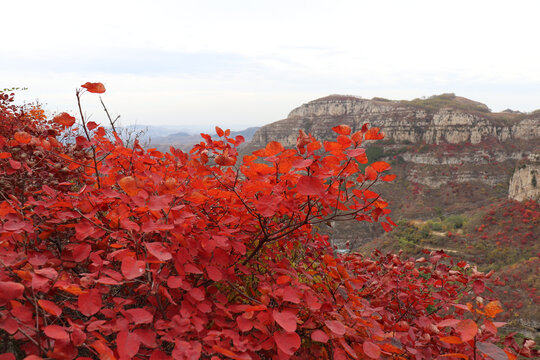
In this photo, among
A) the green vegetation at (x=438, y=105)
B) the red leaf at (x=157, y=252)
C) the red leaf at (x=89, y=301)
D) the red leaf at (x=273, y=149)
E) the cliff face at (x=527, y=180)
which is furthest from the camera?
the green vegetation at (x=438, y=105)

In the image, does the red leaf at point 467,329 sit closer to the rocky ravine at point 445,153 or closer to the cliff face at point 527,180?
the rocky ravine at point 445,153

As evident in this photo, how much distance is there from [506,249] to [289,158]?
49213 mm

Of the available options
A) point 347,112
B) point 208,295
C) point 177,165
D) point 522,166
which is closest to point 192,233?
point 208,295

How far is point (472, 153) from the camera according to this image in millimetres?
75938

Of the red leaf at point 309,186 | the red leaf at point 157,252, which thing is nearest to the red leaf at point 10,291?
the red leaf at point 157,252

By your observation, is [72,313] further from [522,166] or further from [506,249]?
[522,166]

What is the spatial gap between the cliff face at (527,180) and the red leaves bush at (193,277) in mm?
58675

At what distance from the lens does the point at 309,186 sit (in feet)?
4.62

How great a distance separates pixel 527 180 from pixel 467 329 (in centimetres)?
6096

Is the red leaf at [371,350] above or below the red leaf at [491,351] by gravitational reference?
above

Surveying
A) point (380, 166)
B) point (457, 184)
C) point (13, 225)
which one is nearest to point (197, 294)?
point (13, 225)

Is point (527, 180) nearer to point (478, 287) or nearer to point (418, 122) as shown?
point (418, 122)

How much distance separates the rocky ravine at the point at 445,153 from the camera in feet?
218

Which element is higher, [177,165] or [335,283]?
[177,165]
